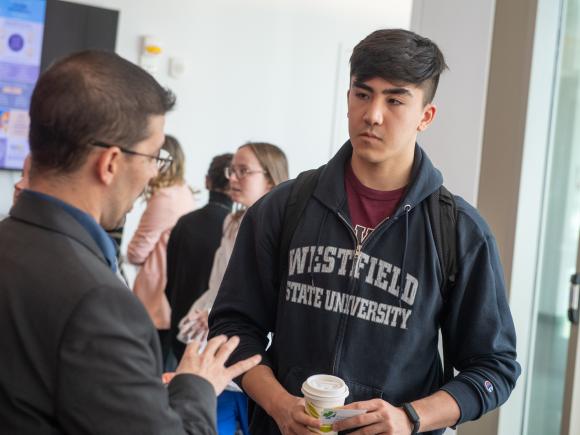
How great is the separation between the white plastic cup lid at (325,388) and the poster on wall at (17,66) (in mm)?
4041

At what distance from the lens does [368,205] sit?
175cm

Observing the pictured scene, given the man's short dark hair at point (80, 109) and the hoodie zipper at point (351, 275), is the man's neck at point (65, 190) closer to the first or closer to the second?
the man's short dark hair at point (80, 109)

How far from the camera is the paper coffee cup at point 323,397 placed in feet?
4.78

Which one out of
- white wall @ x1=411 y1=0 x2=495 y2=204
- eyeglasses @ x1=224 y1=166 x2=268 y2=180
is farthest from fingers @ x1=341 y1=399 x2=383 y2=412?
eyeglasses @ x1=224 y1=166 x2=268 y2=180

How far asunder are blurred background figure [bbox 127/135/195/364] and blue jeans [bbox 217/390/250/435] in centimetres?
132

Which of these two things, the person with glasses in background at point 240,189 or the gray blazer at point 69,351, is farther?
the person with glasses in background at point 240,189

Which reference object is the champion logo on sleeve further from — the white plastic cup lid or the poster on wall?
the poster on wall

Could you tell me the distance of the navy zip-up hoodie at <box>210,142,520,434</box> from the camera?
1.66m

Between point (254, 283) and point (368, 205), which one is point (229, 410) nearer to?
point (254, 283)

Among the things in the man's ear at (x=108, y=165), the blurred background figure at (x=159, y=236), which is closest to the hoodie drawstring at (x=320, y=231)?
the man's ear at (x=108, y=165)

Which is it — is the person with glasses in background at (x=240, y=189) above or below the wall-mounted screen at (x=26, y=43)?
below

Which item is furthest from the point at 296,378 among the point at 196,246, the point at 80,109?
the point at 196,246

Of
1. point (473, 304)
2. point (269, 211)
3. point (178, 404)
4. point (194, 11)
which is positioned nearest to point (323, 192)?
point (269, 211)

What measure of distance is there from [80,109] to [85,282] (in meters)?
0.27
